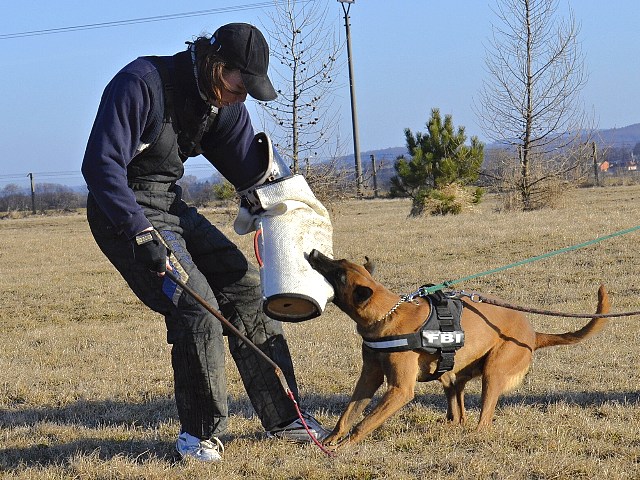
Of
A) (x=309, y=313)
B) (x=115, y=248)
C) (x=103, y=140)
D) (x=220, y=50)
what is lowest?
(x=309, y=313)

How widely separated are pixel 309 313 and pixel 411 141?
24.2 m

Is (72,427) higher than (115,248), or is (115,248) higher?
(115,248)

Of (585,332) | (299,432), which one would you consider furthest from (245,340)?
(585,332)

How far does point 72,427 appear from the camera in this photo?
5371 millimetres

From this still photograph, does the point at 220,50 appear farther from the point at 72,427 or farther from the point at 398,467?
the point at 72,427

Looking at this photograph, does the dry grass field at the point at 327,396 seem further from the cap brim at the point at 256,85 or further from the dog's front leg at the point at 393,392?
the cap brim at the point at 256,85

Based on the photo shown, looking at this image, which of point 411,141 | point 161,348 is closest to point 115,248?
point 161,348

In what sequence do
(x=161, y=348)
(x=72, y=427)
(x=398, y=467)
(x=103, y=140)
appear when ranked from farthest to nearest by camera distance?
(x=161, y=348) < (x=72, y=427) < (x=398, y=467) < (x=103, y=140)

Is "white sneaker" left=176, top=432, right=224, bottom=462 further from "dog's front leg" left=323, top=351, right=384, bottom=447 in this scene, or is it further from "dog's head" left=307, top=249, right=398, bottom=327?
"dog's head" left=307, top=249, right=398, bottom=327

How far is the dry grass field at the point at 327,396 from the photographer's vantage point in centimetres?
432

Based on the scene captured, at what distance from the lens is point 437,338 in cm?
469

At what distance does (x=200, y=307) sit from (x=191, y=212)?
2.23 ft

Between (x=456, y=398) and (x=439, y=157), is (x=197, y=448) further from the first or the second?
(x=439, y=157)

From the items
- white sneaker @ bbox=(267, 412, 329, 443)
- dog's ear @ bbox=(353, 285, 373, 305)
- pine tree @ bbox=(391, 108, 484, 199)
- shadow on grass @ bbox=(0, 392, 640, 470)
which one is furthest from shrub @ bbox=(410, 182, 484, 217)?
dog's ear @ bbox=(353, 285, 373, 305)
